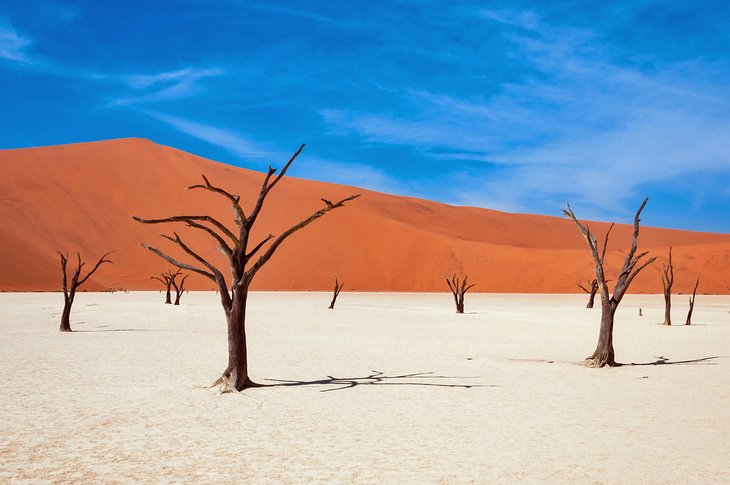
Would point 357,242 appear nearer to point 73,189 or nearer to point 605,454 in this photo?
point 73,189

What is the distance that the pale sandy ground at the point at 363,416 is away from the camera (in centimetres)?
573

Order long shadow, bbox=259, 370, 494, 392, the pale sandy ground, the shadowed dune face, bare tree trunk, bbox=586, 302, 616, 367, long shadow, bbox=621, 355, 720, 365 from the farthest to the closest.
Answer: the shadowed dune face → long shadow, bbox=621, 355, 720, 365 → bare tree trunk, bbox=586, 302, 616, 367 → long shadow, bbox=259, 370, 494, 392 → the pale sandy ground

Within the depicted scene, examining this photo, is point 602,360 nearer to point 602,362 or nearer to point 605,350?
point 602,362

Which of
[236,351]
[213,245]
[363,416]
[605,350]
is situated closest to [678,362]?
[605,350]

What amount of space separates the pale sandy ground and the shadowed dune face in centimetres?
5270

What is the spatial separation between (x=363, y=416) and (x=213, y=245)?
245 ft

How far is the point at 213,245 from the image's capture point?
80188mm

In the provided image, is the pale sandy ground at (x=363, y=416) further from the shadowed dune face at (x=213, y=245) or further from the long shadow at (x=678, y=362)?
the shadowed dune face at (x=213, y=245)

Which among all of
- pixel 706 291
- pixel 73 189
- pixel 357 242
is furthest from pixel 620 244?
pixel 73 189

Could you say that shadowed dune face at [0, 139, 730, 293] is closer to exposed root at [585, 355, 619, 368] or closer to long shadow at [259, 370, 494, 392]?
long shadow at [259, 370, 494, 392]

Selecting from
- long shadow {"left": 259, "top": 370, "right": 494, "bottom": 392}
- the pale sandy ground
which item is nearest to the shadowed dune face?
the pale sandy ground

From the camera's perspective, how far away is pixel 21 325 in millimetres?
21828

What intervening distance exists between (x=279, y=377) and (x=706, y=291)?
243ft

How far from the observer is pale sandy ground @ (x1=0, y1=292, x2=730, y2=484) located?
18.8 ft
